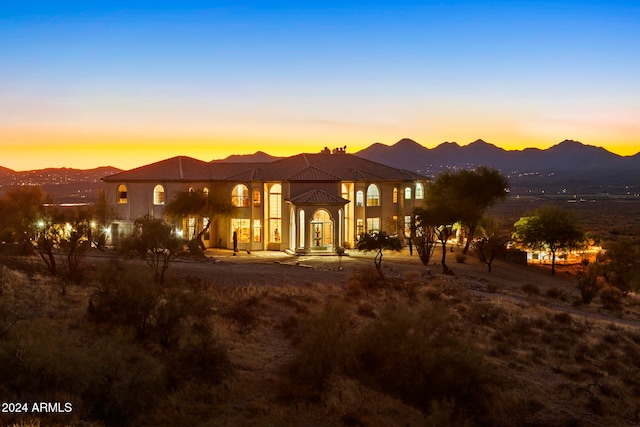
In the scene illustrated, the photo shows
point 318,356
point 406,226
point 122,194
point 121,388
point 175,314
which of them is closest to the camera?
point 121,388

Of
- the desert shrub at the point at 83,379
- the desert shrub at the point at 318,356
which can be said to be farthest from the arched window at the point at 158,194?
the desert shrub at the point at 83,379

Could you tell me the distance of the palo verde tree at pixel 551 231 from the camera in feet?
147

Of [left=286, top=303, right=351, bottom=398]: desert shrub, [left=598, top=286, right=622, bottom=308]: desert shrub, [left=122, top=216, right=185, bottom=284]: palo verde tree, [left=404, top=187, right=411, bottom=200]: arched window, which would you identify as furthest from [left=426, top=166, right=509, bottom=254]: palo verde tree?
[left=286, top=303, right=351, bottom=398]: desert shrub

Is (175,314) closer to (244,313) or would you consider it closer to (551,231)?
(244,313)

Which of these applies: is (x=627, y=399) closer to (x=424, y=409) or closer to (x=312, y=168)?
(x=424, y=409)

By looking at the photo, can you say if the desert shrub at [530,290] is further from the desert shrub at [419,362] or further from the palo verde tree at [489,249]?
the desert shrub at [419,362]

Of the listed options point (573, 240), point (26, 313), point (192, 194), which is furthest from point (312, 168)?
point (26, 313)

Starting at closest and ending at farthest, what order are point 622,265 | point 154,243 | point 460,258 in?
1. point 154,243
2. point 622,265
3. point 460,258

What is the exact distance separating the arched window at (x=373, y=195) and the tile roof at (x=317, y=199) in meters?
4.83

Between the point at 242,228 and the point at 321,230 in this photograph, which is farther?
the point at 242,228

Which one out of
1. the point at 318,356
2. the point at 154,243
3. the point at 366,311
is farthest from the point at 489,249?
the point at 318,356

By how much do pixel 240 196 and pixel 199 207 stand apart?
3933mm

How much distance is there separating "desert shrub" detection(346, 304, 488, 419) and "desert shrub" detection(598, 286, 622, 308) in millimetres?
19582

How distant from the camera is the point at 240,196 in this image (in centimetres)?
4500
